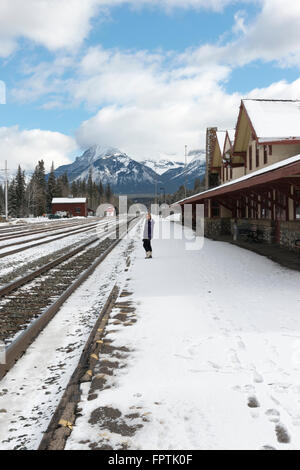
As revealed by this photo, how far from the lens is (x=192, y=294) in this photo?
784cm

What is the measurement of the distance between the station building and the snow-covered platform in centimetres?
537

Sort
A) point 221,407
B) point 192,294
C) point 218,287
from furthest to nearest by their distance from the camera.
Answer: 1. point 218,287
2. point 192,294
3. point 221,407

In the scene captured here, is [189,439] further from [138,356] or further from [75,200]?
[75,200]

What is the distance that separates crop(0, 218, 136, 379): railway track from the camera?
5061 mm

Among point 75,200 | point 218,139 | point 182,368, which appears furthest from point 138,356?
point 75,200

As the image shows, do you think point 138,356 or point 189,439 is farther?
point 138,356

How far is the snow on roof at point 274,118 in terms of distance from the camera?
18062 mm

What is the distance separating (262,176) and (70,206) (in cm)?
8182

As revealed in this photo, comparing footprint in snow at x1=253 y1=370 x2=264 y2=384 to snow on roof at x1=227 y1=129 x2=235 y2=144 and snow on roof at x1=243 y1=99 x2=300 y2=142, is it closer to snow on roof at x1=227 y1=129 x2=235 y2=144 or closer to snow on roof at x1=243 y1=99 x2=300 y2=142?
snow on roof at x1=243 y1=99 x2=300 y2=142

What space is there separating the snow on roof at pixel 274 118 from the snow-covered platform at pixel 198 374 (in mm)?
12343

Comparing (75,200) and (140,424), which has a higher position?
(75,200)

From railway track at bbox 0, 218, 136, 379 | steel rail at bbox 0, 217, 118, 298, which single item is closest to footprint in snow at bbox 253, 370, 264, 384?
railway track at bbox 0, 218, 136, 379

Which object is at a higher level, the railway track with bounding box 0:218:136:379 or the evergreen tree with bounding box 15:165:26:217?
the evergreen tree with bounding box 15:165:26:217
